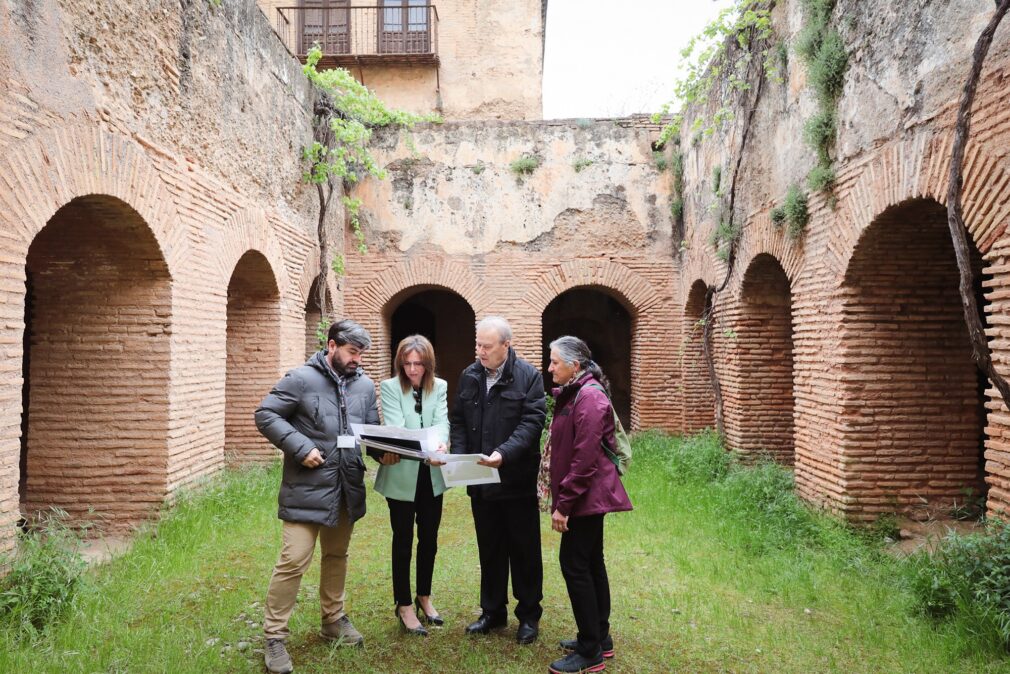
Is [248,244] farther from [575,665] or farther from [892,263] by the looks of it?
[892,263]

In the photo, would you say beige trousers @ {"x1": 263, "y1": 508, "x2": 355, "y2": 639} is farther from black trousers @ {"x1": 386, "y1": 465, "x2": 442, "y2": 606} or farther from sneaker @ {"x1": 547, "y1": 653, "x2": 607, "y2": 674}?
sneaker @ {"x1": 547, "y1": 653, "x2": 607, "y2": 674}

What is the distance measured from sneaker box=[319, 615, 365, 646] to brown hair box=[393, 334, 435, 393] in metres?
1.34

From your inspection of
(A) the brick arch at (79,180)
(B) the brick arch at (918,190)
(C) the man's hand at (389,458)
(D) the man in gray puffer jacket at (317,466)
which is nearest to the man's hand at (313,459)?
(D) the man in gray puffer jacket at (317,466)

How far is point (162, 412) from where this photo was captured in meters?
5.87

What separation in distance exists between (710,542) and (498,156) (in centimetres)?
780

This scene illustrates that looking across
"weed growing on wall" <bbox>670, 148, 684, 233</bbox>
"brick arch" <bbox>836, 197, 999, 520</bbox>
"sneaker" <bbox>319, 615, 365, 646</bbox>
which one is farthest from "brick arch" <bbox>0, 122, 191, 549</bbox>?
"weed growing on wall" <bbox>670, 148, 684, 233</bbox>

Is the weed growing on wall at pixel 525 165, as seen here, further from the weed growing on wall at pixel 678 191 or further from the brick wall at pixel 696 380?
the brick wall at pixel 696 380

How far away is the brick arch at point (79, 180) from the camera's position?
4113mm

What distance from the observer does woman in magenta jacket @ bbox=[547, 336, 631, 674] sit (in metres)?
3.37

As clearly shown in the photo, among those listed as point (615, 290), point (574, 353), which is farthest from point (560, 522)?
point (615, 290)

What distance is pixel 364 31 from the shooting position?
15.6m

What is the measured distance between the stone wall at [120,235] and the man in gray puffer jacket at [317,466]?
77.7 inches

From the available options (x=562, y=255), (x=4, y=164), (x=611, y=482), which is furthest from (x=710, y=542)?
(x=562, y=255)

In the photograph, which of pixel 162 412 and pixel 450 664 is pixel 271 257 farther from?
pixel 450 664
